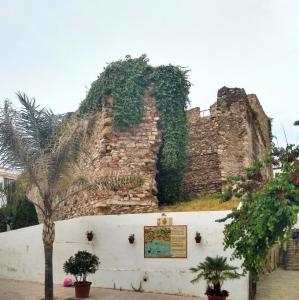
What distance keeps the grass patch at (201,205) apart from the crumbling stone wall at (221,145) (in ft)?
2.91

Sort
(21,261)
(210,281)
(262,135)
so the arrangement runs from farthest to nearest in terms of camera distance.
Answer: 1. (262,135)
2. (21,261)
3. (210,281)

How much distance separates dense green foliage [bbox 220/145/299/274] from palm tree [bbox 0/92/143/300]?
4.12m

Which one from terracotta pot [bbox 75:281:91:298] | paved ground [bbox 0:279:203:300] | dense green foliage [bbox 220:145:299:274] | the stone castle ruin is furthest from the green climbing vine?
dense green foliage [bbox 220:145:299:274]

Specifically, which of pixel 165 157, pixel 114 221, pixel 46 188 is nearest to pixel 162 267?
pixel 114 221

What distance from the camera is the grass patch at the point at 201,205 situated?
14.6 meters

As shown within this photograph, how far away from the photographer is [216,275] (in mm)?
10305

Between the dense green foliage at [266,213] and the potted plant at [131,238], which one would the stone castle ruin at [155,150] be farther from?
the dense green foliage at [266,213]

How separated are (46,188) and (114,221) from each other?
2.58 m

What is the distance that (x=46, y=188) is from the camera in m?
11.8

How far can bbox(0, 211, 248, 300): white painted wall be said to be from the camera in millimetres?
11914

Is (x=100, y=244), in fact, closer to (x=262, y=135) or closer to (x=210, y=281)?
(x=210, y=281)

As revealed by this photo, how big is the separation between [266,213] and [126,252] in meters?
6.17

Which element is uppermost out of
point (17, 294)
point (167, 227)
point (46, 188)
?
point (46, 188)

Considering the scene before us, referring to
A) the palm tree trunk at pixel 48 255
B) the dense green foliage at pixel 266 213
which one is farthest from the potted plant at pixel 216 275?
the palm tree trunk at pixel 48 255
